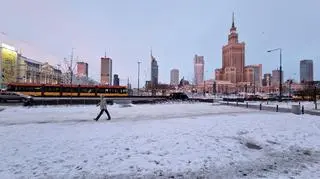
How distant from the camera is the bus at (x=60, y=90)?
1755 inches

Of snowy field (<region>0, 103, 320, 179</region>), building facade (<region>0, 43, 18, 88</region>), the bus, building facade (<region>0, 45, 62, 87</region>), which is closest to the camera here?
snowy field (<region>0, 103, 320, 179</region>)

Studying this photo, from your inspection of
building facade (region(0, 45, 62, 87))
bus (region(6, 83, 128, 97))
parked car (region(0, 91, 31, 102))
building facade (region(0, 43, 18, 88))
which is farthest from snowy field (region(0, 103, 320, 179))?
building facade (region(0, 43, 18, 88))

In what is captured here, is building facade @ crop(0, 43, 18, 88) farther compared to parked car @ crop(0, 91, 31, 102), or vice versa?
building facade @ crop(0, 43, 18, 88)

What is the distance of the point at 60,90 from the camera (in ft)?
153

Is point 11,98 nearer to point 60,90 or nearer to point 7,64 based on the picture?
point 60,90

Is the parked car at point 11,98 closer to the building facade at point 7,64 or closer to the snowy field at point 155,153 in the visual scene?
the snowy field at point 155,153

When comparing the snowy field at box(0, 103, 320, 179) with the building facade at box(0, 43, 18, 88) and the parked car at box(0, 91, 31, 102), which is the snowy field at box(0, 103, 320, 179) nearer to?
the parked car at box(0, 91, 31, 102)

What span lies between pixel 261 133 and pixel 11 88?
42.0 m

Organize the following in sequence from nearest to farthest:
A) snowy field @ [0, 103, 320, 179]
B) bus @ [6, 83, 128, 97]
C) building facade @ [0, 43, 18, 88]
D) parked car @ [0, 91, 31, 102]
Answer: snowy field @ [0, 103, 320, 179], parked car @ [0, 91, 31, 102], bus @ [6, 83, 128, 97], building facade @ [0, 43, 18, 88]

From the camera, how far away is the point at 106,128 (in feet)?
46.5

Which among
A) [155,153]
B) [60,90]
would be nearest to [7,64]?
[60,90]

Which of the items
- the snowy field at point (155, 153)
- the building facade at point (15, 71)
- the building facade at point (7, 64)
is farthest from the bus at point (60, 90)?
the building facade at point (7, 64)

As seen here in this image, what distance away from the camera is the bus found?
4458cm

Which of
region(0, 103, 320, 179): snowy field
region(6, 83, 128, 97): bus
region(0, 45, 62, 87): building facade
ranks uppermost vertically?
region(0, 45, 62, 87): building facade
